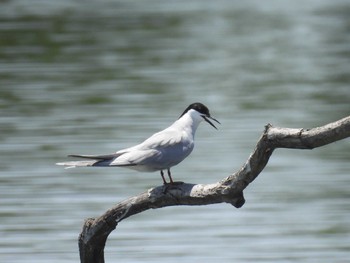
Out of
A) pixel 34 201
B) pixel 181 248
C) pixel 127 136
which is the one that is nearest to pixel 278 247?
pixel 181 248

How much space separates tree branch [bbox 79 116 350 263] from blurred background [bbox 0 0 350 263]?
2.07m

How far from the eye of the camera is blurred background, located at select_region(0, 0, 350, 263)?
27.5 feet

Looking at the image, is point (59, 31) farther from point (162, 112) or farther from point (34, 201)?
point (34, 201)

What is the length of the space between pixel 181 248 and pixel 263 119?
348 cm

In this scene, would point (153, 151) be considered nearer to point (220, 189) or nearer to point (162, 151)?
point (162, 151)

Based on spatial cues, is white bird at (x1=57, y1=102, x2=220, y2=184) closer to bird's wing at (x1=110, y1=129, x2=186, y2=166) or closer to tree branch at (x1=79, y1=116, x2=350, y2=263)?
bird's wing at (x1=110, y1=129, x2=186, y2=166)

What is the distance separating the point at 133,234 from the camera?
27.9ft

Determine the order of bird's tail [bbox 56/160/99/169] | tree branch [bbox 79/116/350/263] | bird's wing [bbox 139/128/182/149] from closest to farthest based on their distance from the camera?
tree branch [bbox 79/116/350/263], bird's tail [bbox 56/160/99/169], bird's wing [bbox 139/128/182/149]

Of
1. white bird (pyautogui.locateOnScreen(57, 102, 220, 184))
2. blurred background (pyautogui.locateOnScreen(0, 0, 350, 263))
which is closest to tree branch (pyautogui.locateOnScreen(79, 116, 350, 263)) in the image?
white bird (pyautogui.locateOnScreen(57, 102, 220, 184))

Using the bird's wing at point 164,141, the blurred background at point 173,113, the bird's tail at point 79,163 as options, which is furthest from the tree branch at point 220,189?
the blurred background at point 173,113

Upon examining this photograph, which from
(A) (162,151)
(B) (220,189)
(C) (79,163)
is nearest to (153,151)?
(A) (162,151)

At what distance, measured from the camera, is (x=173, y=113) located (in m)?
11.6

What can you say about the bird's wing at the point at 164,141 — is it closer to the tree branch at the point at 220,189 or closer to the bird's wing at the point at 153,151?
the bird's wing at the point at 153,151

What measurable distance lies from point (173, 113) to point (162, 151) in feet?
18.6
